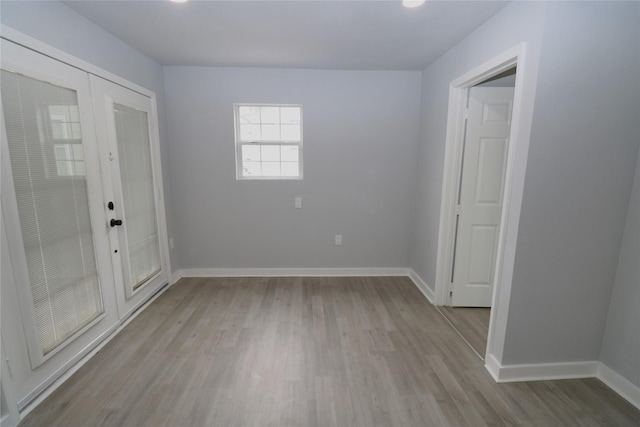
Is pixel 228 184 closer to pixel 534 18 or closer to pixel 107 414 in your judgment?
pixel 107 414

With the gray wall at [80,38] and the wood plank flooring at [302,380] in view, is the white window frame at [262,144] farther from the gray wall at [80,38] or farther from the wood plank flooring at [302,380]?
the wood plank flooring at [302,380]

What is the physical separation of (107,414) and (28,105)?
6.21ft

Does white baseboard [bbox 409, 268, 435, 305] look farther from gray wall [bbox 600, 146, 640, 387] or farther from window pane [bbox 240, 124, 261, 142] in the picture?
window pane [bbox 240, 124, 261, 142]

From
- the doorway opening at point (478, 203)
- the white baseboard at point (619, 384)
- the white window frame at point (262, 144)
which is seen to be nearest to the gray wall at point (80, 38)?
the white window frame at point (262, 144)

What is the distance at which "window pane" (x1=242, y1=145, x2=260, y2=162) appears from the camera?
138 inches

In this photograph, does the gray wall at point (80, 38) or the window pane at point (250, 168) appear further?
the window pane at point (250, 168)

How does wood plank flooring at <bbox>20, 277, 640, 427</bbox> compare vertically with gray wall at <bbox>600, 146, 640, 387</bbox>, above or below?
below

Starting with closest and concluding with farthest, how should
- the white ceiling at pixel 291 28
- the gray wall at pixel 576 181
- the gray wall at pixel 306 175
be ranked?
1. the gray wall at pixel 576 181
2. the white ceiling at pixel 291 28
3. the gray wall at pixel 306 175

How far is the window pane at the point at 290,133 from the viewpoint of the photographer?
3502mm

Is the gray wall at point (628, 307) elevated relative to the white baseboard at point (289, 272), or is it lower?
elevated

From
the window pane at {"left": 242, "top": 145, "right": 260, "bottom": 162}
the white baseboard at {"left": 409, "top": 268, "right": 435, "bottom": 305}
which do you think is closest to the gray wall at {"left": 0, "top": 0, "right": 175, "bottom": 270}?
the window pane at {"left": 242, "top": 145, "right": 260, "bottom": 162}

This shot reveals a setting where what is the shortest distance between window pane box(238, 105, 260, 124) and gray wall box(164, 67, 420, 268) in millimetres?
147

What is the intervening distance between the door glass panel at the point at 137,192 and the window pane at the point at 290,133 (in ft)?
4.79

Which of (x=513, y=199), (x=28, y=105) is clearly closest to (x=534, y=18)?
(x=513, y=199)
